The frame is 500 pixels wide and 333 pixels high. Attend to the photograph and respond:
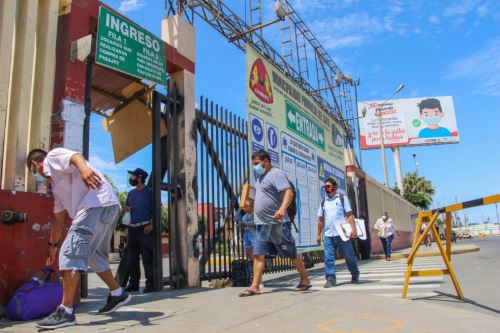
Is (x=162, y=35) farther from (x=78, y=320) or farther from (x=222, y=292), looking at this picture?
(x=78, y=320)

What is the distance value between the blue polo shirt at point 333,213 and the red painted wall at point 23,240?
13.3 feet

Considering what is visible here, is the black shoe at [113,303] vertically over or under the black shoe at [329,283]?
over

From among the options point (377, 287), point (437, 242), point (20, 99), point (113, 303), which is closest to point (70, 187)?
point (113, 303)

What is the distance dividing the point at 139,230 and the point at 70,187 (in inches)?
96.8

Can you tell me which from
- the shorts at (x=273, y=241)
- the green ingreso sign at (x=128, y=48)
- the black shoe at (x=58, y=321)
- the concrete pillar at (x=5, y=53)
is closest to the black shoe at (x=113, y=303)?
the black shoe at (x=58, y=321)

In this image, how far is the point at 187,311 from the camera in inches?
165

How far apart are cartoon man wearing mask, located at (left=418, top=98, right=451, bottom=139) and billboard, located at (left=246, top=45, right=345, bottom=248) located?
3986 cm

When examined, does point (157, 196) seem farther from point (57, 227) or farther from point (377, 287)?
point (377, 287)

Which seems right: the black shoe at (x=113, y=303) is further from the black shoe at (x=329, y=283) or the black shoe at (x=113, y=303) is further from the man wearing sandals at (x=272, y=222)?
the black shoe at (x=329, y=283)

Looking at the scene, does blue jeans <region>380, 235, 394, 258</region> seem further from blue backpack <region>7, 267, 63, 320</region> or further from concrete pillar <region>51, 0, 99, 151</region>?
blue backpack <region>7, 267, 63, 320</region>

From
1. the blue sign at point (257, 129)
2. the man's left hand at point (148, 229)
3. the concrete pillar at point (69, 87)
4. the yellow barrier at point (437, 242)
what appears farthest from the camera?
the blue sign at point (257, 129)

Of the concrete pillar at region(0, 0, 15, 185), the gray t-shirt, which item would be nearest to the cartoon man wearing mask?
the gray t-shirt

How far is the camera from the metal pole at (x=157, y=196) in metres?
6.14

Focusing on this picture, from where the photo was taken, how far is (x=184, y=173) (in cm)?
669
